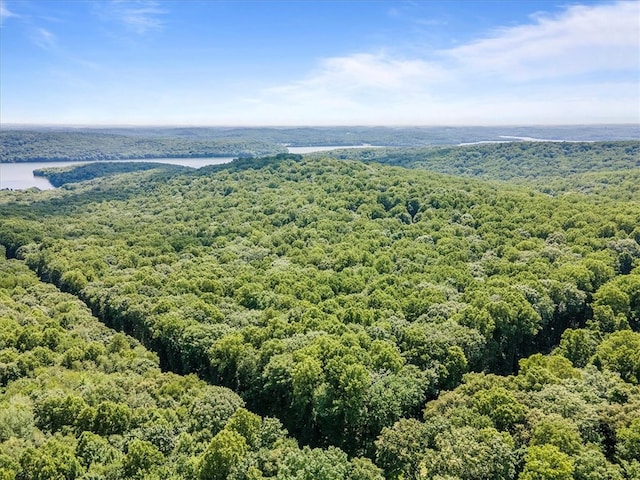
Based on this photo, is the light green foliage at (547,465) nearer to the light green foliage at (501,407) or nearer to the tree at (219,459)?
the light green foliage at (501,407)

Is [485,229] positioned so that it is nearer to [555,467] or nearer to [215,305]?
[215,305]

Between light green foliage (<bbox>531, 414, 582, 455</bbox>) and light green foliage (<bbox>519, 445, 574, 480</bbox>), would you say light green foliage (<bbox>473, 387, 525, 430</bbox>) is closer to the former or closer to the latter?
light green foliage (<bbox>531, 414, 582, 455</bbox>)

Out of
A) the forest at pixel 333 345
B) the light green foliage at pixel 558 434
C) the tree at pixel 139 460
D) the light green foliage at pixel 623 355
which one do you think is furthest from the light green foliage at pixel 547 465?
the tree at pixel 139 460

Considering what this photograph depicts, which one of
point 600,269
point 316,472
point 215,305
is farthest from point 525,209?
point 316,472

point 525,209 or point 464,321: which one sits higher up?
point 525,209

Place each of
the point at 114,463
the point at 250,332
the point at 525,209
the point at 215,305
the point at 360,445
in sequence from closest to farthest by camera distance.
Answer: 1. the point at 114,463
2. the point at 360,445
3. the point at 250,332
4. the point at 215,305
5. the point at 525,209

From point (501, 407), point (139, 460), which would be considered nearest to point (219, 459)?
point (139, 460)

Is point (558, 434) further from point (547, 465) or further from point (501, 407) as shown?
point (501, 407)

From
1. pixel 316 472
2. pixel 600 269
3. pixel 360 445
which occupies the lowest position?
pixel 360 445
